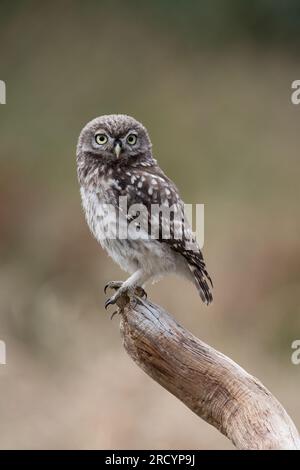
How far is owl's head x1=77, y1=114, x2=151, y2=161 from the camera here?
2.71 meters

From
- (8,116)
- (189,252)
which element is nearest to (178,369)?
(189,252)

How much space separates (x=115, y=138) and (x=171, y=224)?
0.34 metres

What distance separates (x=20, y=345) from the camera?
15.9ft

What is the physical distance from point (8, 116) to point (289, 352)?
2.36 m

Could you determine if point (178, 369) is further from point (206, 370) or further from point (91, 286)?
point (91, 286)

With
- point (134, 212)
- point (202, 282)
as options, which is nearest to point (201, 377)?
point (202, 282)

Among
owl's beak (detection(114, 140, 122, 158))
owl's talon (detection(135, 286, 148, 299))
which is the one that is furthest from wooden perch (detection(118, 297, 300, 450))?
owl's beak (detection(114, 140, 122, 158))

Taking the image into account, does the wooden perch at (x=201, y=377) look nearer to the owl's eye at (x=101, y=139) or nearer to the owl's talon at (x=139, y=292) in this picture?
the owl's talon at (x=139, y=292)

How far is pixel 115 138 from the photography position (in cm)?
273

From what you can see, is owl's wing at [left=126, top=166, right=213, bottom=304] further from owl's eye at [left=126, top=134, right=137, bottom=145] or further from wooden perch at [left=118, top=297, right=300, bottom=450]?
wooden perch at [left=118, top=297, right=300, bottom=450]

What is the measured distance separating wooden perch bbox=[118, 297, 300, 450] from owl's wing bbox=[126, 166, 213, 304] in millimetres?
348

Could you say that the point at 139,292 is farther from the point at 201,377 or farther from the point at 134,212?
the point at 201,377

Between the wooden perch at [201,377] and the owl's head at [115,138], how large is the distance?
60 centimetres

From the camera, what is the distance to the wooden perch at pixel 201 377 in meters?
2.11
